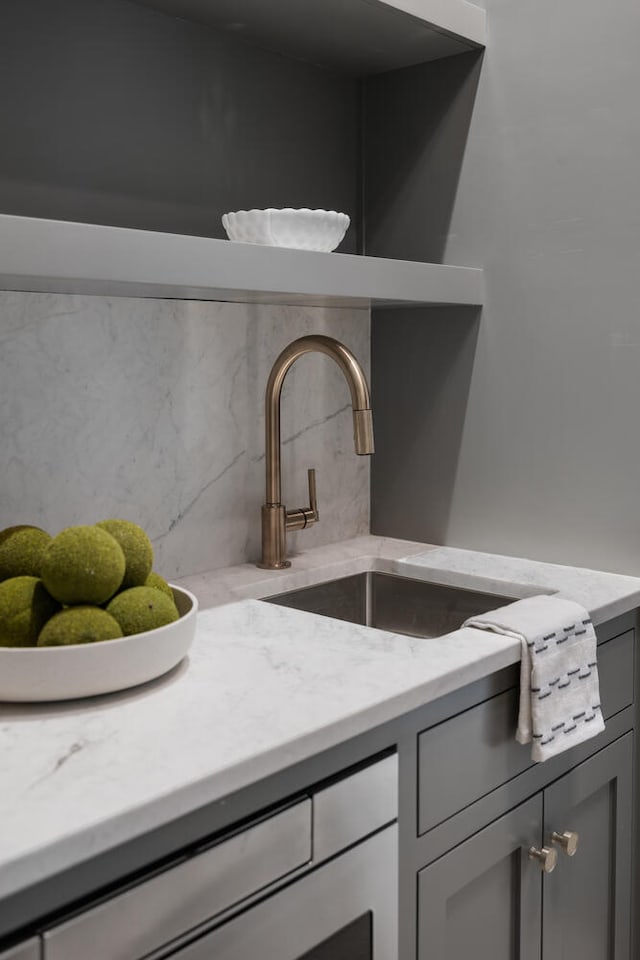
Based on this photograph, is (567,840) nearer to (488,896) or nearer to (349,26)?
(488,896)

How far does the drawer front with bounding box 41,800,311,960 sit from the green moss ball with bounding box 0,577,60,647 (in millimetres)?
319

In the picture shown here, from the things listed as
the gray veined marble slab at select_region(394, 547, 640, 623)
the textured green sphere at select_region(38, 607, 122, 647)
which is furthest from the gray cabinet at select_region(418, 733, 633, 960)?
the textured green sphere at select_region(38, 607, 122, 647)

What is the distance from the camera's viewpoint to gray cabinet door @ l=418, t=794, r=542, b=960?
48.1 inches

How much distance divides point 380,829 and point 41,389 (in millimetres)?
815

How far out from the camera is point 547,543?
1.75 meters

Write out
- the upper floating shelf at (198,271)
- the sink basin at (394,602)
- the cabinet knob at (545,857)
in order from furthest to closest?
the sink basin at (394,602) < the cabinet knob at (545,857) < the upper floating shelf at (198,271)

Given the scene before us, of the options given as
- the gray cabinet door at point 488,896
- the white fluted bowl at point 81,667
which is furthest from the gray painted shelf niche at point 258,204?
the gray cabinet door at point 488,896

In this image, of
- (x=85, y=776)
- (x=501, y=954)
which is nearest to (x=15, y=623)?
(x=85, y=776)

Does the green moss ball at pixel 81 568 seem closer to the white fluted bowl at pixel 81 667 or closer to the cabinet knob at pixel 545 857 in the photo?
the white fluted bowl at pixel 81 667

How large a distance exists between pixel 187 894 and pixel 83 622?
0.31 metres

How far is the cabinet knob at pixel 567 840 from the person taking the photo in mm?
1417

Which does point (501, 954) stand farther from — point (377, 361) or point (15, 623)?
point (377, 361)

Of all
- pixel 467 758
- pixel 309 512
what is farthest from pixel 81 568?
pixel 309 512

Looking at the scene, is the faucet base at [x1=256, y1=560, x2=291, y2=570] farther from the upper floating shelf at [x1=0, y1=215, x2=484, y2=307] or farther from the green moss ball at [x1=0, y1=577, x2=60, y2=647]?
the green moss ball at [x1=0, y1=577, x2=60, y2=647]
